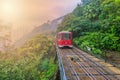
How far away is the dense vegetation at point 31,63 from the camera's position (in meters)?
30.0

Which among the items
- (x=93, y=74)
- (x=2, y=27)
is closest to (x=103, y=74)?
(x=93, y=74)

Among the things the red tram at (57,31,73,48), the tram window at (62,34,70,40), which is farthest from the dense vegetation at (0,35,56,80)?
the tram window at (62,34,70,40)

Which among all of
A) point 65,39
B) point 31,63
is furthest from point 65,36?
point 31,63

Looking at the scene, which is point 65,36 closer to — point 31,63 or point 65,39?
point 65,39

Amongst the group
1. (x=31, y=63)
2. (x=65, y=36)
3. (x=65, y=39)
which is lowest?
(x=31, y=63)

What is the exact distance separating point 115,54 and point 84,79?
15.3 meters

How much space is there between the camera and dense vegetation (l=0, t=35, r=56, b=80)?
1179 inches

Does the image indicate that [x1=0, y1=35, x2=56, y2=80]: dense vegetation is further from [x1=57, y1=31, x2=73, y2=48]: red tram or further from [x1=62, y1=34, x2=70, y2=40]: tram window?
[x1=62, y1=34, x2=70, y2=40]: tram window

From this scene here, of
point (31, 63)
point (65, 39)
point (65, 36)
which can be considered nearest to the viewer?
point (65, 36)

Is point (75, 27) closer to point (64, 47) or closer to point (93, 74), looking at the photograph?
point (64, 47)

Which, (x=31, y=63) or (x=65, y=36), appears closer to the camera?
(x=65, y=36)

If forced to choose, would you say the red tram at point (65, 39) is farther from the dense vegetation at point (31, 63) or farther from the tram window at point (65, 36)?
Answer: the dense vegetation at point (31, 63)

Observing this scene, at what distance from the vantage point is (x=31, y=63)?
39656 mm

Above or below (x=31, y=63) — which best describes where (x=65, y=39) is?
above
